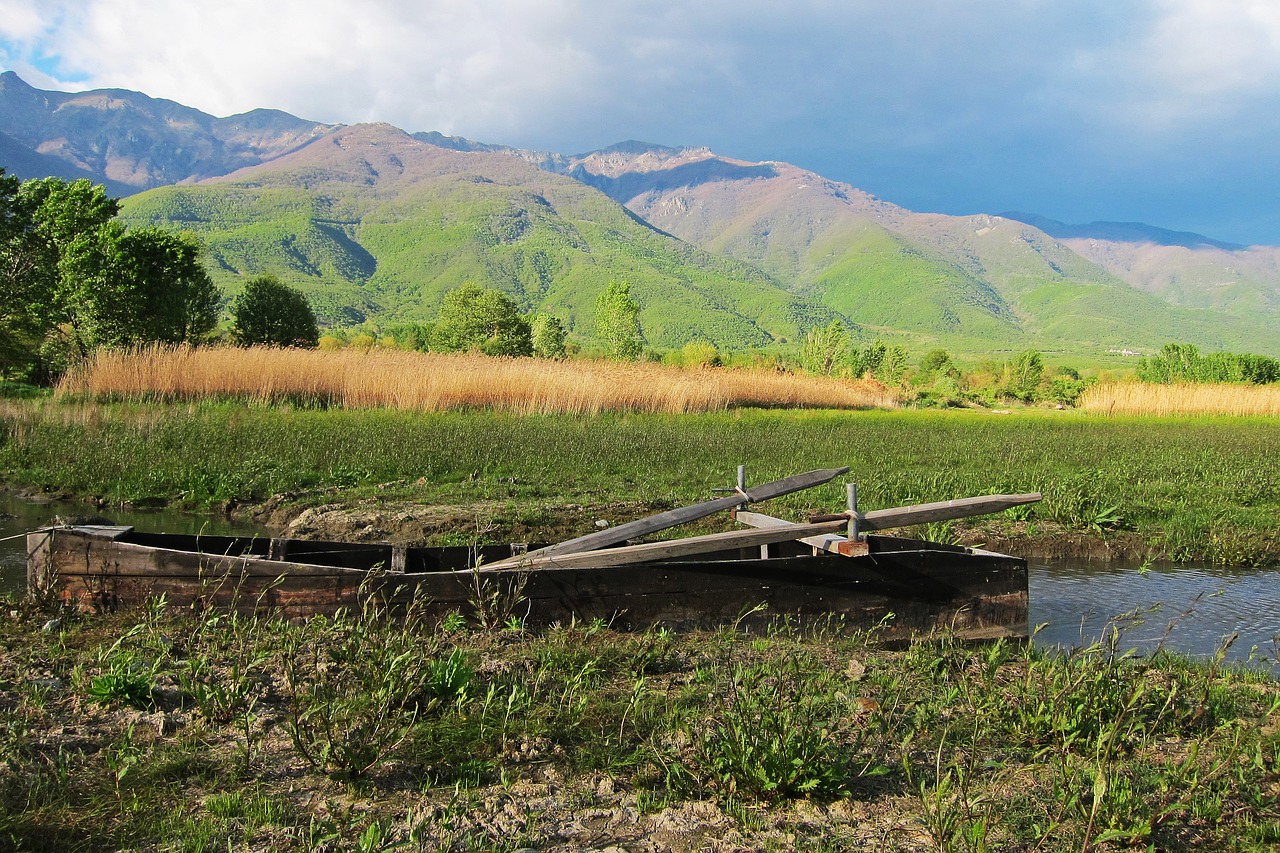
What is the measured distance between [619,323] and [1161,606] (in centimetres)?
4621

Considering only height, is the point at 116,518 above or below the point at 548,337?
below

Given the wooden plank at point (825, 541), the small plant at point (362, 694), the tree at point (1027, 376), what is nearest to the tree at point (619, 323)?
the tree at point (1027, 376)

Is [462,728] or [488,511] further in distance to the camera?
[488,511]

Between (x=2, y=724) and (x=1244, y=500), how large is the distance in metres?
14.6

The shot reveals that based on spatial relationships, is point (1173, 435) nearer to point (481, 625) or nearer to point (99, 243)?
point (481, 625)

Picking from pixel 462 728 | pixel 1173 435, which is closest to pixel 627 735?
pixel 462 728

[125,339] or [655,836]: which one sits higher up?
[125,339]

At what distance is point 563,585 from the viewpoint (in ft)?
18.5

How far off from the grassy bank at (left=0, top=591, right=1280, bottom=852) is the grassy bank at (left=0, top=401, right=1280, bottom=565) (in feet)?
16.0

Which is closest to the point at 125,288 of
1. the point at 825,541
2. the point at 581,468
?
the point at 581,468

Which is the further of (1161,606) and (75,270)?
(75,270)

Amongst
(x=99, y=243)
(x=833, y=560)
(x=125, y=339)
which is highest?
(x=99, y=243)

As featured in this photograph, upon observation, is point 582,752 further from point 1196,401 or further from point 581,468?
point 1196,401

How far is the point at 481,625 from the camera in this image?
5.53 metres
